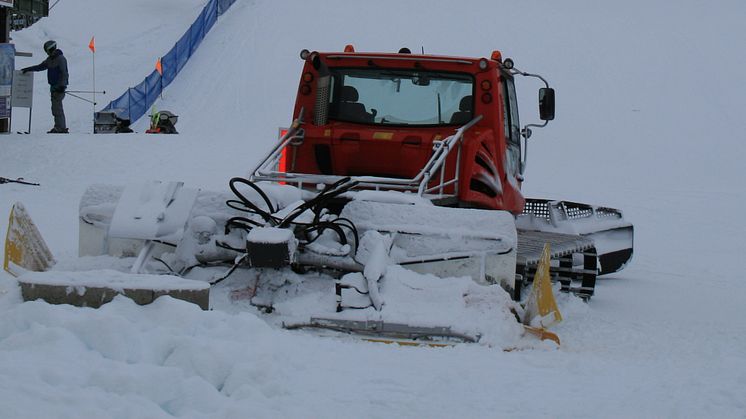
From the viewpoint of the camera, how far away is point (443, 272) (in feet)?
20.4

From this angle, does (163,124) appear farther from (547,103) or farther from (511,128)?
(547,103)

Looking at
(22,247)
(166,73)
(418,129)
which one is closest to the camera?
(22,247)

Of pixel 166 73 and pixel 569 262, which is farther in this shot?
pixel 166 73

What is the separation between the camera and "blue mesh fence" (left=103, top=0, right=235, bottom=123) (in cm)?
2691

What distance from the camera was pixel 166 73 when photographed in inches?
1184

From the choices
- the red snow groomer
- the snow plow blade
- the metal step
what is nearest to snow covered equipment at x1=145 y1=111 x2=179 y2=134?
the snow plow blade

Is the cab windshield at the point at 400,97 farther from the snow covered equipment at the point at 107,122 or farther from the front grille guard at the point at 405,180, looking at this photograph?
the snow covered equipment at the point at 107,122

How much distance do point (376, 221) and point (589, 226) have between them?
14.3 feet

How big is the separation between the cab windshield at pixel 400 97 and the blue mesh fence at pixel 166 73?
15572 millimetres

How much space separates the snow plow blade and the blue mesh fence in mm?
14982

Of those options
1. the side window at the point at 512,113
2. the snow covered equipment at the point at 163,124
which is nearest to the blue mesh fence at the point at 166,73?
the snow covered equipment at the point at 163,124

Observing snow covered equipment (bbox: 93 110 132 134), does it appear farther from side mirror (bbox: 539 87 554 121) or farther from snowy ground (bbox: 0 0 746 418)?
side mirror (bbox: 539 87 554 121)

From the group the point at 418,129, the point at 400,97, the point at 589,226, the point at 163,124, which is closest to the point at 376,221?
the point at 418,129

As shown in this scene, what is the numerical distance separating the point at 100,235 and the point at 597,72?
25.5 metres
